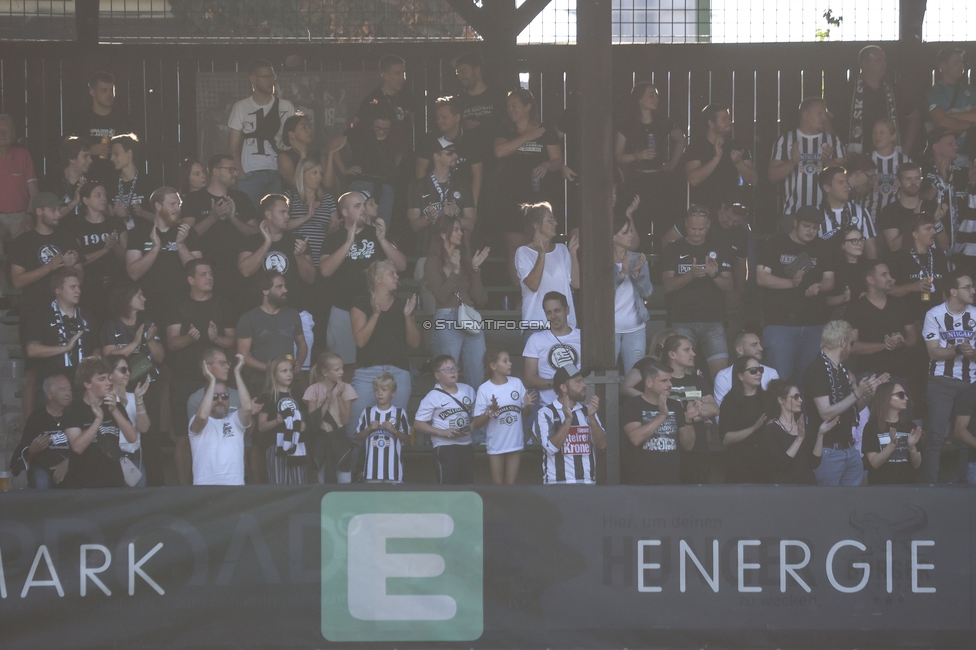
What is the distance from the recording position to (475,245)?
1194 centimetres

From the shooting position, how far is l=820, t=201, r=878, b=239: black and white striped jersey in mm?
10891

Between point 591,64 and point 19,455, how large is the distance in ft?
17.3

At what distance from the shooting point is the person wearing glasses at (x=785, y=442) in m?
9.20

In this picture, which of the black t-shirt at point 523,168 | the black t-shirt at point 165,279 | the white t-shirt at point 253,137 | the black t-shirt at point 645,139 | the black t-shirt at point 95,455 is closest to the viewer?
the black t-shirt at point 95,455

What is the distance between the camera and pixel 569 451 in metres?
9.13

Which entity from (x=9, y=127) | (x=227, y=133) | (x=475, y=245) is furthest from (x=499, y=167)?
(x=9, y=127)

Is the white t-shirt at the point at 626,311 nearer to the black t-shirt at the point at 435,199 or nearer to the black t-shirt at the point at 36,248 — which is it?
the black t-shirt at the point at 435,199

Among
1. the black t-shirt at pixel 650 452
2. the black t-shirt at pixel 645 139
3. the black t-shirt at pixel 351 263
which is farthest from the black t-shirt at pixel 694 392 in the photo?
the black t-shirt at pixel 645 139

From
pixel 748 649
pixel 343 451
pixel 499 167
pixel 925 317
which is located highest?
pixel 499 167

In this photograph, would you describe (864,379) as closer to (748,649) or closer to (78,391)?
(748,649)

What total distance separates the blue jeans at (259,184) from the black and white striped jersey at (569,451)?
4.12m

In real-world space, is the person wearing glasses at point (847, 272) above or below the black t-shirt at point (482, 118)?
below

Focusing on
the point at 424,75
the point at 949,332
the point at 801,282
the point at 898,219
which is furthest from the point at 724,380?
the point at 424,75

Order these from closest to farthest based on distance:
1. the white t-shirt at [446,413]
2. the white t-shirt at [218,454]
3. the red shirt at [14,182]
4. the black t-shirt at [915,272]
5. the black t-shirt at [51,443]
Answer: the black t-shirt at [51,443] → the white t-shirt at [218,454] → the white t-shirt at [446,413] → the black t-shirt at [915,272] → the red shirt at [14,182]
